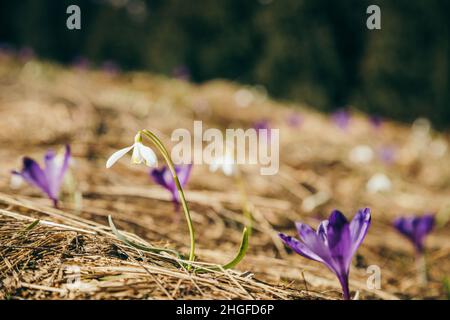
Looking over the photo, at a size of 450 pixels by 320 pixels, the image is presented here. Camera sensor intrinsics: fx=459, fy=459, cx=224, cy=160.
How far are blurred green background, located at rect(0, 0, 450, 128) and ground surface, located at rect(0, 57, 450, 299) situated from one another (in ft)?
7.76

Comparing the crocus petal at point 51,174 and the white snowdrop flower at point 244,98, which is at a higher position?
the white snowdrop flower at point 244,98

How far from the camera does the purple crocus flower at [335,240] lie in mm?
934

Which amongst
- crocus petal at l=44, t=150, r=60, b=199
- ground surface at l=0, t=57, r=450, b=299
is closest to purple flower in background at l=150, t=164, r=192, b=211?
ground surface at l=0, t=57, r=450, b=299

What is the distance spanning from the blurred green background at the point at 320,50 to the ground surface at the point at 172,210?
2.37 meters

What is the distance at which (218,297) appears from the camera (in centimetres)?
96

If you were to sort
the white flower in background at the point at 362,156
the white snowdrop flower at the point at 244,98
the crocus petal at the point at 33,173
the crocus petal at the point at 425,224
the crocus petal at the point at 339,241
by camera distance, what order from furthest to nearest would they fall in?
the white snowdrop flower at the point at 244,98 < the white flower in background at the point at 362,156 < the crocus petal at the point at 425,224 < the crocus petal at the point at 33,173 < the crocus petal at the point at 339,241

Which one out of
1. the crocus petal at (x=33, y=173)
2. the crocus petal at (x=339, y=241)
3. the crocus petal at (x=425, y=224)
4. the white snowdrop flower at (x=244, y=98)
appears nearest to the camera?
the crocus petal at (x=339, y=241)

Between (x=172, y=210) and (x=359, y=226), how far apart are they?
0.97 metres

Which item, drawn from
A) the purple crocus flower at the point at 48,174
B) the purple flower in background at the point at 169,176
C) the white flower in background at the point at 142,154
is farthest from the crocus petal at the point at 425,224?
the purple crocus flower at the point at 48,174

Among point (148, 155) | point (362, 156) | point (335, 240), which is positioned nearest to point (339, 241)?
point (335, 240)

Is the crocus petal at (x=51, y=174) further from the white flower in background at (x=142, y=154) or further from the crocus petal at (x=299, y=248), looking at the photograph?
the crocus petal at (x=299, y=248)

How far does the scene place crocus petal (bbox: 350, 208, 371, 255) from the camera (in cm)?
95

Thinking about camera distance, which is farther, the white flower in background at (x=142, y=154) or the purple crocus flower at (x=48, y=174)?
the purple crocus flower at (x=48, y=174)
